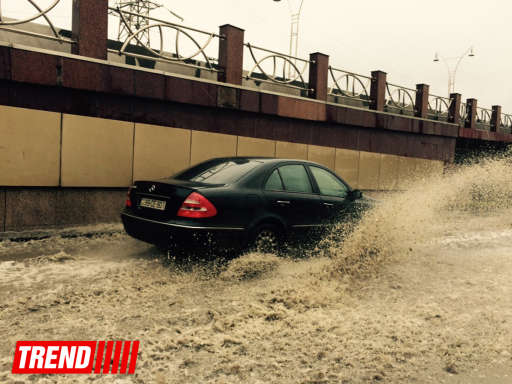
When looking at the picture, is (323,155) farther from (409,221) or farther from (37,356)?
(37,356)

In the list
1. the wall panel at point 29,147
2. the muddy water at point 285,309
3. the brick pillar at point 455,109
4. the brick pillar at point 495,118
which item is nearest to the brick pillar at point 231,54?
the wall panel at point 29,147

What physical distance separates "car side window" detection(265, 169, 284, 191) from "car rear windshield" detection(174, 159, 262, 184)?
247 millimetres

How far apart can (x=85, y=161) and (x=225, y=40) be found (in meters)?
4.35

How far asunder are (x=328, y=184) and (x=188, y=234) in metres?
2.42

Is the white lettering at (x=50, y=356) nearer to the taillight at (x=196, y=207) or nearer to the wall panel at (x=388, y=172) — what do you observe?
the taillight at (x=196, y=207)

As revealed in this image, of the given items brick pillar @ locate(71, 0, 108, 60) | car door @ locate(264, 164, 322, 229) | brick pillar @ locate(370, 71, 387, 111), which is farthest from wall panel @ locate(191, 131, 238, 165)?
brick pillar @ locate(370, 71, 387, 111)

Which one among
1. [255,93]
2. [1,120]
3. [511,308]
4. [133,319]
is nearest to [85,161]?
[1,120]

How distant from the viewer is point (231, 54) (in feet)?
33.9

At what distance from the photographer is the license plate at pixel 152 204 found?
5.18 metres

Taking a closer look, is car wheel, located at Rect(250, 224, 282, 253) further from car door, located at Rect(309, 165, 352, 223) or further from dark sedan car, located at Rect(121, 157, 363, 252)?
car door, located at Rect(309, 165, 352, 223)

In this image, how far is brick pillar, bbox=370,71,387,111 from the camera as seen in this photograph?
14266 millimetres

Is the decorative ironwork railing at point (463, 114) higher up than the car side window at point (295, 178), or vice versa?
the decorative ironwork railing at point (463, 114)

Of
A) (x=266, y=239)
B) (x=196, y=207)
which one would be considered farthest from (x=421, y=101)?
(x=196, y=207)

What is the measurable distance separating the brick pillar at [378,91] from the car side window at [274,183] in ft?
31.1
